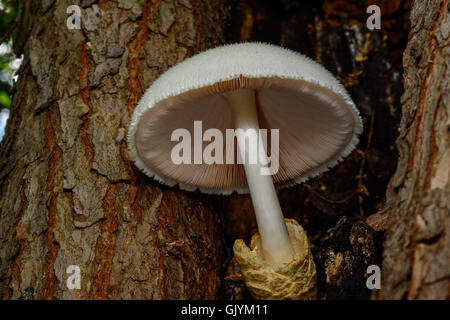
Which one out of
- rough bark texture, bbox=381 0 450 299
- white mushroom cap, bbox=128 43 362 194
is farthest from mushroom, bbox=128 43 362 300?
rough bark texture, bbox=381 0 450 299

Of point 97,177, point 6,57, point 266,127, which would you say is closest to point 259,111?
point 266,127

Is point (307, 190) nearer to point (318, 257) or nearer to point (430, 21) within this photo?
point (318, 257)

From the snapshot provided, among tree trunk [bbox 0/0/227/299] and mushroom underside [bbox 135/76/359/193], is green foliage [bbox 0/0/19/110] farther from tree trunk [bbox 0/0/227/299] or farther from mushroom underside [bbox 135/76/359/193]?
mushroom underside [bbox 135/76/359/193]

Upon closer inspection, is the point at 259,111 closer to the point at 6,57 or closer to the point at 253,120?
the point at 253,120

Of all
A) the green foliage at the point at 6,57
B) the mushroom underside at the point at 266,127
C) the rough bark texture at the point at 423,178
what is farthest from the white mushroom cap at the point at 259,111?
the green foliage at the point at 6,57

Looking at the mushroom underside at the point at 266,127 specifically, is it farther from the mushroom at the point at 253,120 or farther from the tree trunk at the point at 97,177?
the tree trunk at the point at 97,177

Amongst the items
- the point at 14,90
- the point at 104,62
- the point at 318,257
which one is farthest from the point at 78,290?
the point at 14,90
